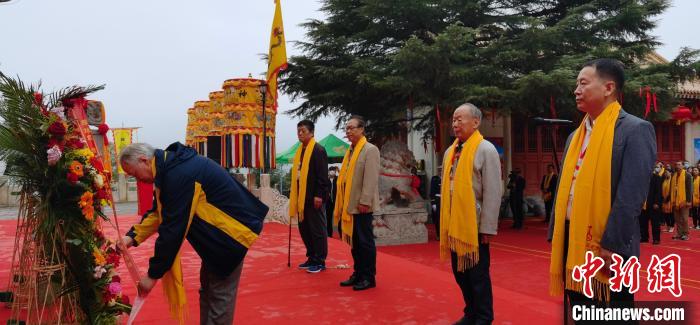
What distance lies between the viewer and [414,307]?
3838 millimetres

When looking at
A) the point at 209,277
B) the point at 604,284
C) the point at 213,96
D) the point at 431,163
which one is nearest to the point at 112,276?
the point at 209,277

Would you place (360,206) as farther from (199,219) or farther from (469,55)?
(469,55)

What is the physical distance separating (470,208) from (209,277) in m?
1.59

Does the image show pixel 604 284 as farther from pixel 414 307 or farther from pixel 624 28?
pixel 624 28

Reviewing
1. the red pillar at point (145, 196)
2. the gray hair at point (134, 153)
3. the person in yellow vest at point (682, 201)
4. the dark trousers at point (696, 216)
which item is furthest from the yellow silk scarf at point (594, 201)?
the dark trousers at point (696, 216)

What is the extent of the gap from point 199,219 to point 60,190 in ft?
3.50

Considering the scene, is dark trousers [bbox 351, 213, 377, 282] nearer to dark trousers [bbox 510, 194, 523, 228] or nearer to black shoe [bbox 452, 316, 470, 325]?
black shoe [bbox 452, 316, 470, 325]

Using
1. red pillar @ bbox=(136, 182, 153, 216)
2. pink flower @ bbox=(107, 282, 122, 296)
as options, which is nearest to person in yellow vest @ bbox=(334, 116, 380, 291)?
pink flower @ bbox=(107, 282, 122, 296)

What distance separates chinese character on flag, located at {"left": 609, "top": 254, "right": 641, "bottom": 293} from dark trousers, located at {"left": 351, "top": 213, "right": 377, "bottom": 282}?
2397 mm

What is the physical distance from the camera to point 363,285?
4363 millimetres

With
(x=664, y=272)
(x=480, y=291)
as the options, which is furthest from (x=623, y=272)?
(x=480, y=291)

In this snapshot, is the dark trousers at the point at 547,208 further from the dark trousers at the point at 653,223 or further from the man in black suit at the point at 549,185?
the dark trousers at the point at 653,223

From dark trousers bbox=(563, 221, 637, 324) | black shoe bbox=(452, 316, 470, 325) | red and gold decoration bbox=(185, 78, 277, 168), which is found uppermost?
red and gold decoration bbox=(185, 78, 277, 168)

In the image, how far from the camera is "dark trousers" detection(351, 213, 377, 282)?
4418 millimetres
